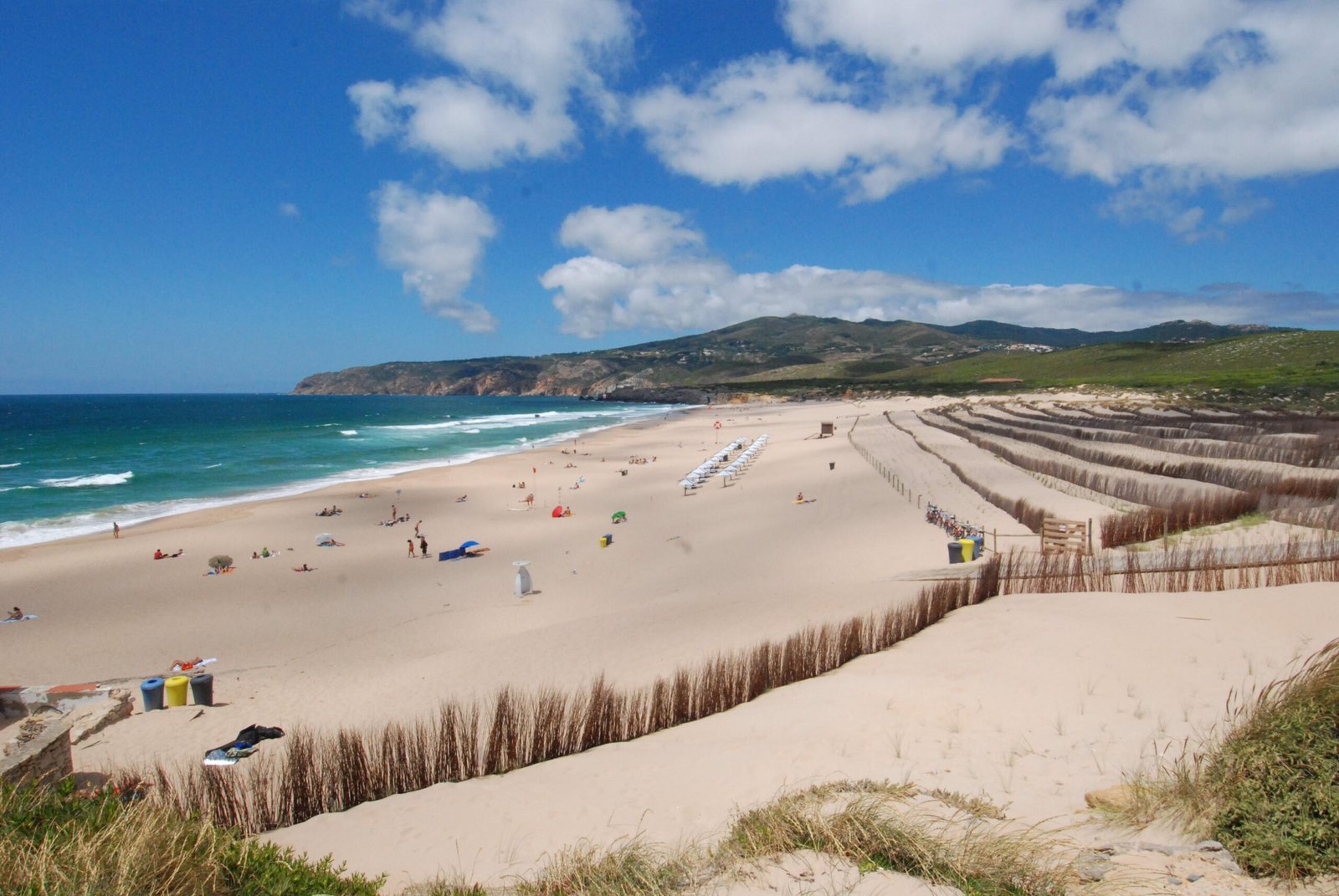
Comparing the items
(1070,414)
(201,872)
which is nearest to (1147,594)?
(201,872)

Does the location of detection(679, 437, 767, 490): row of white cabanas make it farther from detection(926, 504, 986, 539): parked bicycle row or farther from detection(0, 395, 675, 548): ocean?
detection(0, 395, 675, 548): ocean

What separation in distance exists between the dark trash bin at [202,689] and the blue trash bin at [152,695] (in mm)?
402

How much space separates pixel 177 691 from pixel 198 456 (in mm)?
42423

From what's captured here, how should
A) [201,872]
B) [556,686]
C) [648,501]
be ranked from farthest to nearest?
[648,501]
[556,686]
[201,872]

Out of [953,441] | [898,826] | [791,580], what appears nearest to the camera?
[898,826]

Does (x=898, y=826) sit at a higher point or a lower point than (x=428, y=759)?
higher

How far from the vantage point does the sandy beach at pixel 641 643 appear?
17.8 ft

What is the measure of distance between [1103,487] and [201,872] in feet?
67.4

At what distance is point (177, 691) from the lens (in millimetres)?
9828

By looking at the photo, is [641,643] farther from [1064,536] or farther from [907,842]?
Result: [1064,536]

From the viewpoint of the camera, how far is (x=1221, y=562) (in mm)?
9703

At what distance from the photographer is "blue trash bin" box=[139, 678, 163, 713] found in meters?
9.65

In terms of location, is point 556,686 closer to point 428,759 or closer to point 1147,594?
point 428,759

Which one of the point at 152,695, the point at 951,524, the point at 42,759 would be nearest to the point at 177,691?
the point at 152,695
